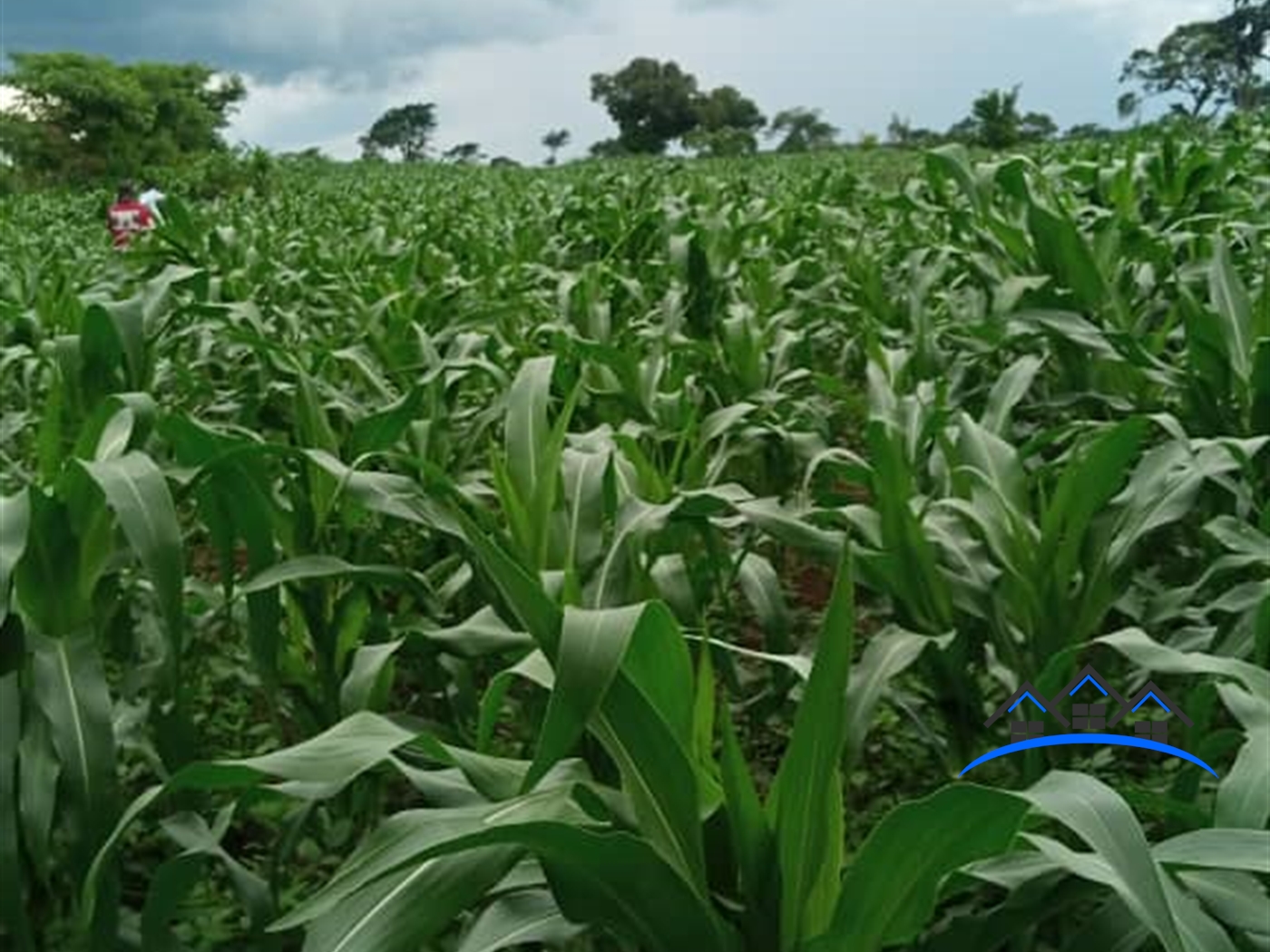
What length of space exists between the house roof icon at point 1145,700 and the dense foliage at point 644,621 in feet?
0.11

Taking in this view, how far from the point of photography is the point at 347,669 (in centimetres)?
189

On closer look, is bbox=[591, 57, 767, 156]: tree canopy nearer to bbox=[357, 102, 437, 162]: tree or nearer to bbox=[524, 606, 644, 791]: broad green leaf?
bbox=[357, 102, 437, 162]: tree

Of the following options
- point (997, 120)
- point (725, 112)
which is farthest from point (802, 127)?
point (997, 120)

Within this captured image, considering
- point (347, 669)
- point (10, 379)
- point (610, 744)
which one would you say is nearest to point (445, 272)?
point (10, 379)

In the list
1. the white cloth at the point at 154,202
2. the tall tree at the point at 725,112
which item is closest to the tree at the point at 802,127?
the tall tree at the point at 725,112

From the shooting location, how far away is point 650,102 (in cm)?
5625

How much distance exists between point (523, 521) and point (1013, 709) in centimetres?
69

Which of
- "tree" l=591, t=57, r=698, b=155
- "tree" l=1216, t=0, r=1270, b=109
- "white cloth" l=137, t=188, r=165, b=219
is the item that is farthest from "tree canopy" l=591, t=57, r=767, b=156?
"white cloth" l=137, t=188, r=165, b=219

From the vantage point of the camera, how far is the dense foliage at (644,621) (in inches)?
39.9

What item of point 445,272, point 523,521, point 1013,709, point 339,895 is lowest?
point 1013,709

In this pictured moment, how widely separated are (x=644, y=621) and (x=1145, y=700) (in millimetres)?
902

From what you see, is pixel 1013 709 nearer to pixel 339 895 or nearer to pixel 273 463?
pixel 339 895

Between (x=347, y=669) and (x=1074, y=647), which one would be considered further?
(x=347, y=669)

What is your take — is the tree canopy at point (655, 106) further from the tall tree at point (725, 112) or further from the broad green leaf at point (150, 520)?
the broad green leaf at point (150, 520)
